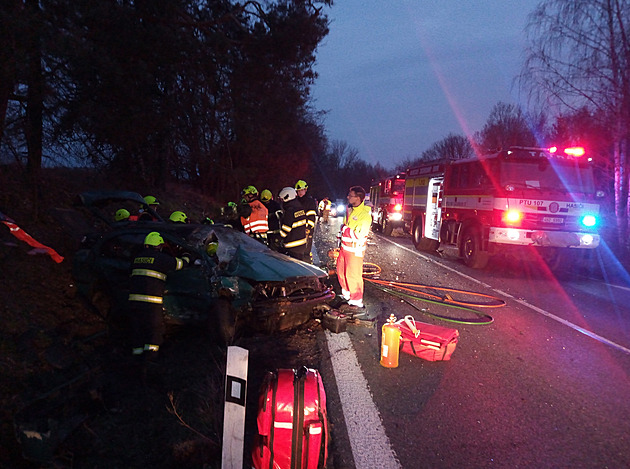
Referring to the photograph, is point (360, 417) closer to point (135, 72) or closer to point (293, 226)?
point (293, 226)

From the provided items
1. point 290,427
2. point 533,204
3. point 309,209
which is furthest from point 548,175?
point 290,427

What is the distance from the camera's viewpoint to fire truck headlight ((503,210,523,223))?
9.60 meters

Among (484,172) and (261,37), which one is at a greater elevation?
(261,37)

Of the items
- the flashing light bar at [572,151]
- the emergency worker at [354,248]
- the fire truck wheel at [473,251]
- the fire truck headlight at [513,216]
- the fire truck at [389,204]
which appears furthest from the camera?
the fire truck at [389,204]

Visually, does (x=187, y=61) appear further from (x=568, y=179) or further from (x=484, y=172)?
(x=568, y=179)

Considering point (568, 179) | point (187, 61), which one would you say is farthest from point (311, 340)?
point (187, 61)

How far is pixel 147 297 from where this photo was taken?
13.6 ft

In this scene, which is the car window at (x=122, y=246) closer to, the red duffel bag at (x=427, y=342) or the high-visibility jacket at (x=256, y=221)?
the high-visibility jacket at (x=256, y=221)

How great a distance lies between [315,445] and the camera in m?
2.48

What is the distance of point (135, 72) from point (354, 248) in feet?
22.2

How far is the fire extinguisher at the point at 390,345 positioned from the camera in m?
4.18

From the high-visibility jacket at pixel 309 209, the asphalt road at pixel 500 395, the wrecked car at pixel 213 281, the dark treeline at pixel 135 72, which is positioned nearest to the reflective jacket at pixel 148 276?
the wrecked car at pixel 213 281

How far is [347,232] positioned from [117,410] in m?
3.76

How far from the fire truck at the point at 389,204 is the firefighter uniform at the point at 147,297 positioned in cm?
1405
